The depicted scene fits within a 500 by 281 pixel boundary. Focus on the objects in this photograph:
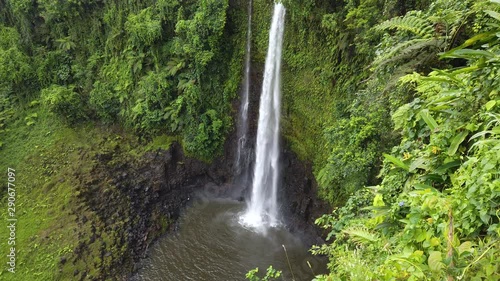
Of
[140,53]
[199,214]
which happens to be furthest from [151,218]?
[140,53]

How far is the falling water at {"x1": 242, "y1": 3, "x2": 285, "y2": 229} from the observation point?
35.3ft

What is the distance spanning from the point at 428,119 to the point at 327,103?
5970mm

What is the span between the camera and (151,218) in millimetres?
11430

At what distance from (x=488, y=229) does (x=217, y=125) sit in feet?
35.3

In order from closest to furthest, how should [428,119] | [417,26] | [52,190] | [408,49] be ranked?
[428,119], [408,49], [417,26], [52,190]

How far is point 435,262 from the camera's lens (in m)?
1.91

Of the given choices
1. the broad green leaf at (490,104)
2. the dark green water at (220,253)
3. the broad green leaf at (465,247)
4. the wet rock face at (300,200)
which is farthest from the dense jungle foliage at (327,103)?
the dark green water at (220,253)

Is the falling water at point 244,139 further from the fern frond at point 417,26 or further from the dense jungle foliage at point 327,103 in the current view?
the fern frond at point 417,26

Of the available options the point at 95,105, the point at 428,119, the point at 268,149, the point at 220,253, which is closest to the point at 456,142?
the point at 428,119

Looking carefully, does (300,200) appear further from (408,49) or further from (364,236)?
(364,236)

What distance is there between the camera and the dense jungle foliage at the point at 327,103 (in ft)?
7.63

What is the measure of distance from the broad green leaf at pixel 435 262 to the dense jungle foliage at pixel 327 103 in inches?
0.5

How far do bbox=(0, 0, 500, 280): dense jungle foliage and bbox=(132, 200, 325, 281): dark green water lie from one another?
140 cm

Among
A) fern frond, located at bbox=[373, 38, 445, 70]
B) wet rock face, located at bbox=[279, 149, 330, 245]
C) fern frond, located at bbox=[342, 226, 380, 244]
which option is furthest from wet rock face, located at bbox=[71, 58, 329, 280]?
fern frond, located at bbox=[342, 226, 380, 244]
